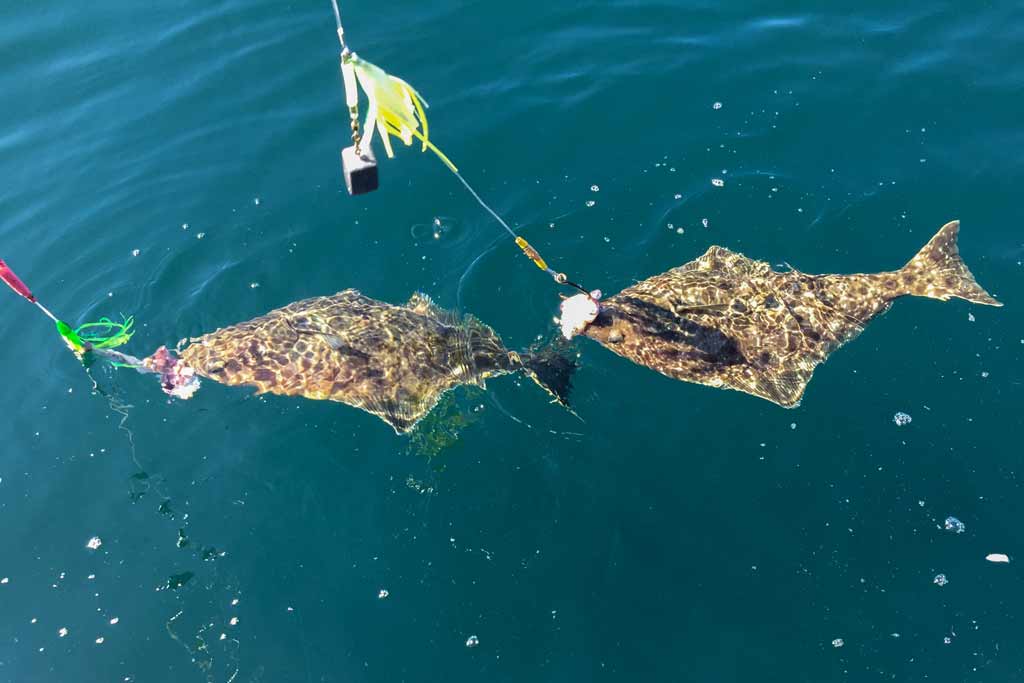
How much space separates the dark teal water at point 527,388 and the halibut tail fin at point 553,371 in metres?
0.20

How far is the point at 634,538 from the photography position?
857 cm

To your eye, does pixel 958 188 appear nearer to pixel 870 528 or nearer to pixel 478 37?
pixel 870 528

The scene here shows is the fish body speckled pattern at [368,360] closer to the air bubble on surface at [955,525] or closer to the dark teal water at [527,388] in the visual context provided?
the dark teal water at [527,388]

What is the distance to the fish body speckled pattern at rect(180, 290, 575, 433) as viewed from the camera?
9.43m

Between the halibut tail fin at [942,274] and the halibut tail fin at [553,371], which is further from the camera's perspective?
the halibut tail fin at [942,274]

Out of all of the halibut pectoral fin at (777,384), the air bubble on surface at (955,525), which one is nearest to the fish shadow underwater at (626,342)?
the halibut pectoral fin at (777,384)

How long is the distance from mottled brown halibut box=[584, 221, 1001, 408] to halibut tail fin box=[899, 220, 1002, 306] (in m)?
0.01

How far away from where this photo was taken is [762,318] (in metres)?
9.61

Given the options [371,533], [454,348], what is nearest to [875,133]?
[454,348]

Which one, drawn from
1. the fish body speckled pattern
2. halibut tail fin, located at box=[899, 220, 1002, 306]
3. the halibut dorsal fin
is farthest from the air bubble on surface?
the halibut dorsal fin

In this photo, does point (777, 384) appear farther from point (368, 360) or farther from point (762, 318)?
point (368, 360)

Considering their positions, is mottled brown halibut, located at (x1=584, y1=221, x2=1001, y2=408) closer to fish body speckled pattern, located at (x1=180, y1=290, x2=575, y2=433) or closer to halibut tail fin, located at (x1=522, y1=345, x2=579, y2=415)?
halibut tail fin, located at (x1=522, y1=345, x2=579, y2=415)

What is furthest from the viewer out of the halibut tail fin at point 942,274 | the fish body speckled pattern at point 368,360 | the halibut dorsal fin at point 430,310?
the halibut dorsal fin at point 430,310

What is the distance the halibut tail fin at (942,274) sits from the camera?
384 inches
